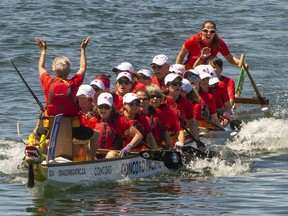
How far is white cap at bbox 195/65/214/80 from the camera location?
17703 mm

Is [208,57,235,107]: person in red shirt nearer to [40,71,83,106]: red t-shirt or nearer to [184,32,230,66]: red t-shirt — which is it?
[184,32,230,66]: red t-shirt

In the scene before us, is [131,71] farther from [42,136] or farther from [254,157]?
[42,136]

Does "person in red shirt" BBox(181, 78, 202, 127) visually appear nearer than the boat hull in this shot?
No

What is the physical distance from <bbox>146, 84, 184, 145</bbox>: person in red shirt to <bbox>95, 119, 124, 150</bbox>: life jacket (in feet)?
3.77

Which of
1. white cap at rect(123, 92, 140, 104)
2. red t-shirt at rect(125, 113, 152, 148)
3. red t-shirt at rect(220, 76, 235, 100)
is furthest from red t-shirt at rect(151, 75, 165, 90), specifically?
white cap at rect(123, 92, 140, 104)

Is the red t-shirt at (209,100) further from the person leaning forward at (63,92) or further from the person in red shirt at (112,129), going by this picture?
the person leaning forward at (63,92)

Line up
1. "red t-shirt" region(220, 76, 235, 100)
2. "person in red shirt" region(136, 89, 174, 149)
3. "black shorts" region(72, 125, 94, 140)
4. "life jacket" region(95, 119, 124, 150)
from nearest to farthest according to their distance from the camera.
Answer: "black shorts" region(72, 125, 94, 140) → "life jacket" region(95, 119, 124, 150) → "person in red shirt" region(136, 89, 174, 149) → "red t-shirt" region(220, 76, 235, 100)

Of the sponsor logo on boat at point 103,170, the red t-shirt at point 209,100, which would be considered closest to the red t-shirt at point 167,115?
the sponsor logo on boat at point 103,170

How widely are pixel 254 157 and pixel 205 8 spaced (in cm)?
1718

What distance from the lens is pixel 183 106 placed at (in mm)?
16031

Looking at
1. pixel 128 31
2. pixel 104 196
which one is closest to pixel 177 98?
pixel 104 196

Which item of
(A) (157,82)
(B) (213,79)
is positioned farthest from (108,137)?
(B) (213,79)

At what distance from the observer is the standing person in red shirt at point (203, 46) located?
1894cm

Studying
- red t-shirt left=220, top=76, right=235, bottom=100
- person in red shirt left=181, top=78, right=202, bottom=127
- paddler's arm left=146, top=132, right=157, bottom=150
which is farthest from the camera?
red t-shirt left=220, top=76, right=235, bottom=100
